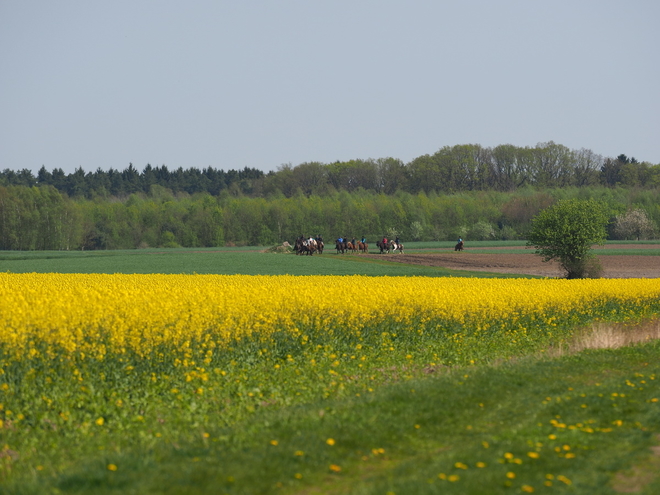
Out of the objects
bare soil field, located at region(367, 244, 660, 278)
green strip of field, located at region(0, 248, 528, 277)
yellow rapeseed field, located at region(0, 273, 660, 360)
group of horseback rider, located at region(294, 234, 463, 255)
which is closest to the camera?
yellow rapeseed field, located at region(0, 273, 660, 360)

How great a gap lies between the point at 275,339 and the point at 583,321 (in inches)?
407

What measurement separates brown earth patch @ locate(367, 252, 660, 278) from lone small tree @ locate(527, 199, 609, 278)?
15.5 feet

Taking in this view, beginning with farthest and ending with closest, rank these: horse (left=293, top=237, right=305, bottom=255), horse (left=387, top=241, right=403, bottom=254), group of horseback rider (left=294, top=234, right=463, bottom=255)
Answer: horse (left=387, top=241, right=403, bottom=254) < horse (left=293, top=237, right=305, bottom=255) < group of horseback rider (left=294, top=234, right=463, bottom=255)

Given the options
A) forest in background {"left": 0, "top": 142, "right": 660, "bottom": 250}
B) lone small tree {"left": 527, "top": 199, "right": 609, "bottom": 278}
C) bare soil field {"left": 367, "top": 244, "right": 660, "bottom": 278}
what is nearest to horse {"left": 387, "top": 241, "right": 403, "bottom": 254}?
bare soil field {"left": 367, "top": 244, "right": 660, "bottom": 278}

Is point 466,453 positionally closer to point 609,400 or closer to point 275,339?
point 609,400

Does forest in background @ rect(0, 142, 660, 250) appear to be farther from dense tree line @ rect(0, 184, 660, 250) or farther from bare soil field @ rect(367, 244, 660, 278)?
bare soil field @ rect(367, 244, 660, 278)

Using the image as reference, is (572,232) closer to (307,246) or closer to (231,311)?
(307,246)

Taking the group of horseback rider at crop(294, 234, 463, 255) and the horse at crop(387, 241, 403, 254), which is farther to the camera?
the horse at crop(387, 241, 403, 254)

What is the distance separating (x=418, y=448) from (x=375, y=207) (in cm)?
11801

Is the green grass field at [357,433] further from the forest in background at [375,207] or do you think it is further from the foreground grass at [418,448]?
the forest in background at [375,207]

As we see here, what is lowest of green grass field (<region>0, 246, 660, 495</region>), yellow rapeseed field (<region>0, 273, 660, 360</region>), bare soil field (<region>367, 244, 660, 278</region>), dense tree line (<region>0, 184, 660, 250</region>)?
bare soil field (<region>367, 244, 660, 278</region>)

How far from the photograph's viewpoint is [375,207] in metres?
126

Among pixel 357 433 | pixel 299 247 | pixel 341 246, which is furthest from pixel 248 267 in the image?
pixel 357 433

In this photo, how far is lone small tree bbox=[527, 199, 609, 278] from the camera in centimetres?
4078
